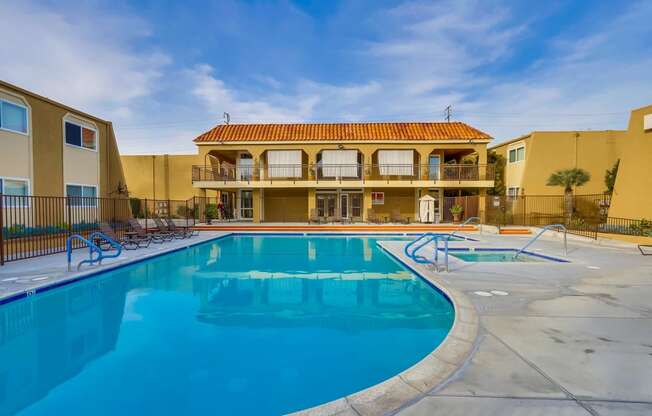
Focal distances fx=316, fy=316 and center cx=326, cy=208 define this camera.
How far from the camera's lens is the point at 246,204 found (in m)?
25.2

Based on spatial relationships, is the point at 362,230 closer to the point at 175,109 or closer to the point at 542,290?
the point at 542,290

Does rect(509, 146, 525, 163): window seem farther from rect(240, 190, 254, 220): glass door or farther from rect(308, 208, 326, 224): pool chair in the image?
rect(240, 190, 254, 220): glass door

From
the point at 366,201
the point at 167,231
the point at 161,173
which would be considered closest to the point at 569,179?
the point at 366,201

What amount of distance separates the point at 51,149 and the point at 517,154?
2941 cm

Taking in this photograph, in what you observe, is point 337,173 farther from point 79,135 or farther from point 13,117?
point 13,117

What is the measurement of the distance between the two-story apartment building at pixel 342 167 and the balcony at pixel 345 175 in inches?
2.6

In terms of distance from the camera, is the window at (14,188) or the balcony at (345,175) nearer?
the window at (14,188)

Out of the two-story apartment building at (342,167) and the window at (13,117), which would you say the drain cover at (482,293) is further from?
the window at (13,117)

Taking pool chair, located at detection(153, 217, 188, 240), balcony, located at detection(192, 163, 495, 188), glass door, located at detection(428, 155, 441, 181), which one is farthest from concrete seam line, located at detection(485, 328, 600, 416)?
glass door, located at detection(428, 155, 441, 181)

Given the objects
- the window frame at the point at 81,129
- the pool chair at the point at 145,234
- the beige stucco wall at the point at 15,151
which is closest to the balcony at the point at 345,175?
the window frame at the point at 81,129

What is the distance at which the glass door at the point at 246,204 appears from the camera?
25.0 meters

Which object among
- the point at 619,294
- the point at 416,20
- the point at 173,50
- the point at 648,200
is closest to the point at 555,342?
the point at 619,294

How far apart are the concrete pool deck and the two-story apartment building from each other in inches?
577

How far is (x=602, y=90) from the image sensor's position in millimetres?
18188
